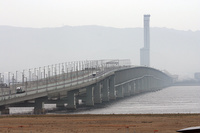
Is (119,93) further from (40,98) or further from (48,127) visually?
(48,127)

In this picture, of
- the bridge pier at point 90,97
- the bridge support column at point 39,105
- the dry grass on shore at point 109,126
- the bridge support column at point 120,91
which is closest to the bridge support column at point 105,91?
the bridge pier at point 90,97

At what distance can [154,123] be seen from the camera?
190 ft

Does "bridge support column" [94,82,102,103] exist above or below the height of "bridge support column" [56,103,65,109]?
above

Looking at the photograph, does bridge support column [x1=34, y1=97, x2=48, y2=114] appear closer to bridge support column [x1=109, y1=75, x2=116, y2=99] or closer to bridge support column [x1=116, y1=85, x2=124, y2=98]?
bridge support column [x1=109, y1=75, x2=116, y2=99]

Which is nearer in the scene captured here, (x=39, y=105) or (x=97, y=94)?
(x=39, y=105)

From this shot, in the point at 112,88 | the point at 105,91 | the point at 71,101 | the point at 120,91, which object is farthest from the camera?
the point at 120,91

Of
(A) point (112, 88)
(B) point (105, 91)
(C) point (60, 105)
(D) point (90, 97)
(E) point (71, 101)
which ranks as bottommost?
(C) point (60, 105)

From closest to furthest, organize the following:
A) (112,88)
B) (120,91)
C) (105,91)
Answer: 1. (105,91)
2. (112,88)
3. (120,91)

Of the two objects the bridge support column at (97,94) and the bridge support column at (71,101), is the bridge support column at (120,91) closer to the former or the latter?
the bridge support column at (97,94)

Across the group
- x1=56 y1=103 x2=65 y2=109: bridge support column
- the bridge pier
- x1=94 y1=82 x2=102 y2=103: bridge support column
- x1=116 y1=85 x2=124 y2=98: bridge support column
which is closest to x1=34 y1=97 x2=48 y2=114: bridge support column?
x1=56 y1=103 x2=65 y2=109: bridge support column

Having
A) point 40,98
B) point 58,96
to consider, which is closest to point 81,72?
point 58,96

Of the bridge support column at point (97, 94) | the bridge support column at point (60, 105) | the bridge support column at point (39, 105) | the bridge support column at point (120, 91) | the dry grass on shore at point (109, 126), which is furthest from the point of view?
the bridge support column at point (120, 91)

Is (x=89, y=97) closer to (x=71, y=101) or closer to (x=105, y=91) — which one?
(x=71, y=101)

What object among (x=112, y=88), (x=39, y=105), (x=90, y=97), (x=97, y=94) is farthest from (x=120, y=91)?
(x=39, y=105)
